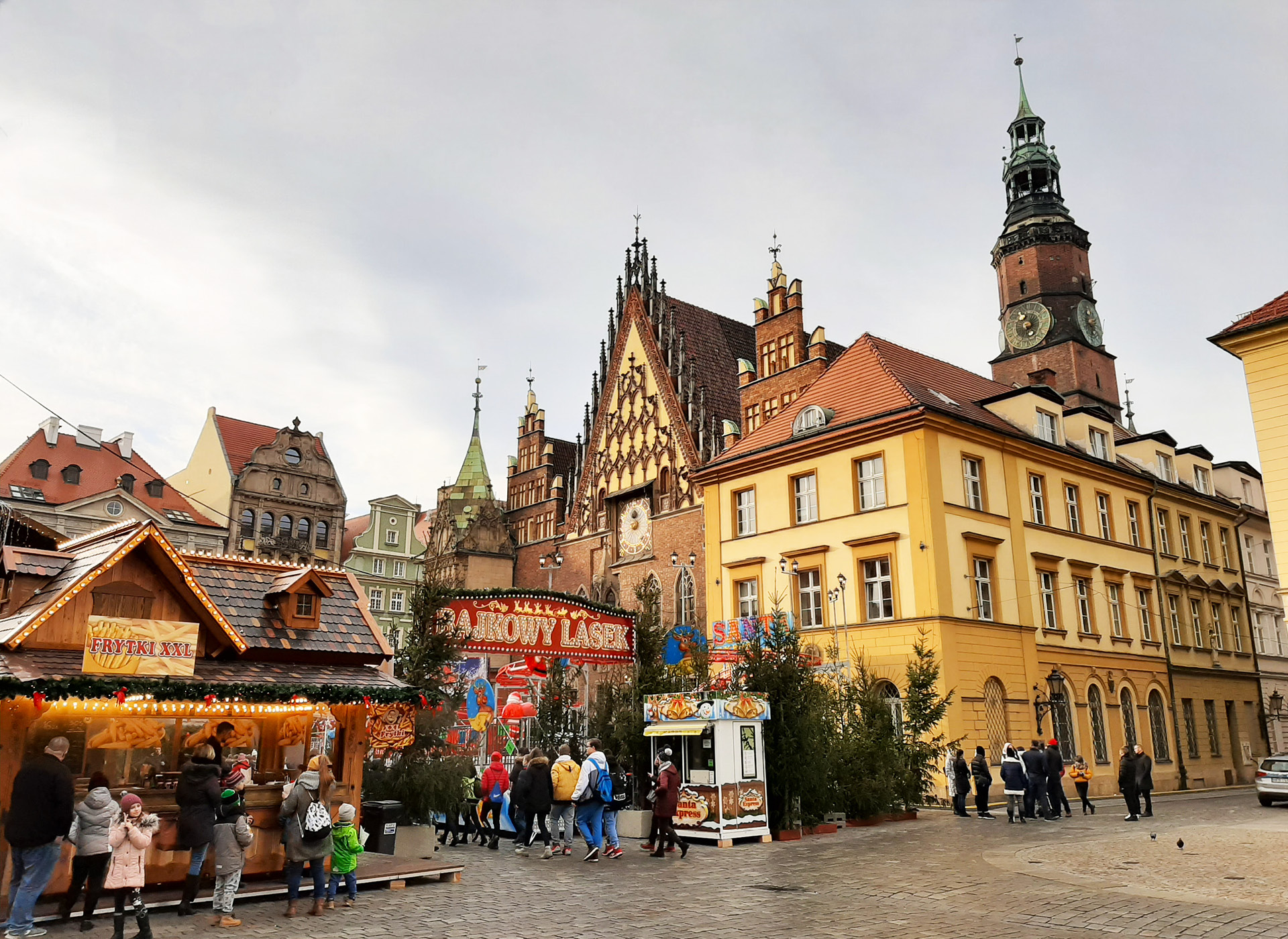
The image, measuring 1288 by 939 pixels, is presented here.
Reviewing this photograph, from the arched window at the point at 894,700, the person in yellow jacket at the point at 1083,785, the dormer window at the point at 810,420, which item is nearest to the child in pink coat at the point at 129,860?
the arched window at the point at 894,700

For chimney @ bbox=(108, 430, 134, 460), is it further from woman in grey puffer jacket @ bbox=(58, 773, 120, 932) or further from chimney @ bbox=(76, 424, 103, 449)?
woman in grey puffer jacket @ bbox=(58, 773, 120, 932)

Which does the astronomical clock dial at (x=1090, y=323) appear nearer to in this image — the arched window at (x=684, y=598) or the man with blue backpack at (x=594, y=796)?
the arched window at (x=684, y=598)

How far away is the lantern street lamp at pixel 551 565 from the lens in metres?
46.9

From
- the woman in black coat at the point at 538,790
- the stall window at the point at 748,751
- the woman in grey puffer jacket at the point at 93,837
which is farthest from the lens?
the stall window at the point at 748,751

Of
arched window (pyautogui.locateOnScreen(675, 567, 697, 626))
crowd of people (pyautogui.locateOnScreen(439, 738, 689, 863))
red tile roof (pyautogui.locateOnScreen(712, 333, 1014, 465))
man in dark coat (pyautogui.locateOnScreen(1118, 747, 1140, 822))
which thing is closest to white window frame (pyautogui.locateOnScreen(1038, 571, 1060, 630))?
red tile roof (pyautogui.locateOnScreen(712, 333, 1014, 465))

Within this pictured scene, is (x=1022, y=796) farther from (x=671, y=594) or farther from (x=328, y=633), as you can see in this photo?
(x=671, y=594)

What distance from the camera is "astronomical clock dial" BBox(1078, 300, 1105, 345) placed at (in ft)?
183

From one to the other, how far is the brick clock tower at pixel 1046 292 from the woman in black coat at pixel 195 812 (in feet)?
170

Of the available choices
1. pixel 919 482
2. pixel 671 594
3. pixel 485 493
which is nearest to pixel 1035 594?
pixel 919 482

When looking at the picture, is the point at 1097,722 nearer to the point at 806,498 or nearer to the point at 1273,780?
the point at 1273,780

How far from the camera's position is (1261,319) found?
2364cm

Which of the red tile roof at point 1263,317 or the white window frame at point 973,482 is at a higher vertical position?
the red tile roof at point 1263,317

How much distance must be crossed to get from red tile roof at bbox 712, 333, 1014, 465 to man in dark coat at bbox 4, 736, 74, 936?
71.9 feet

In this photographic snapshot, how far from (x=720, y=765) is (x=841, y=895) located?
20.0 ft
